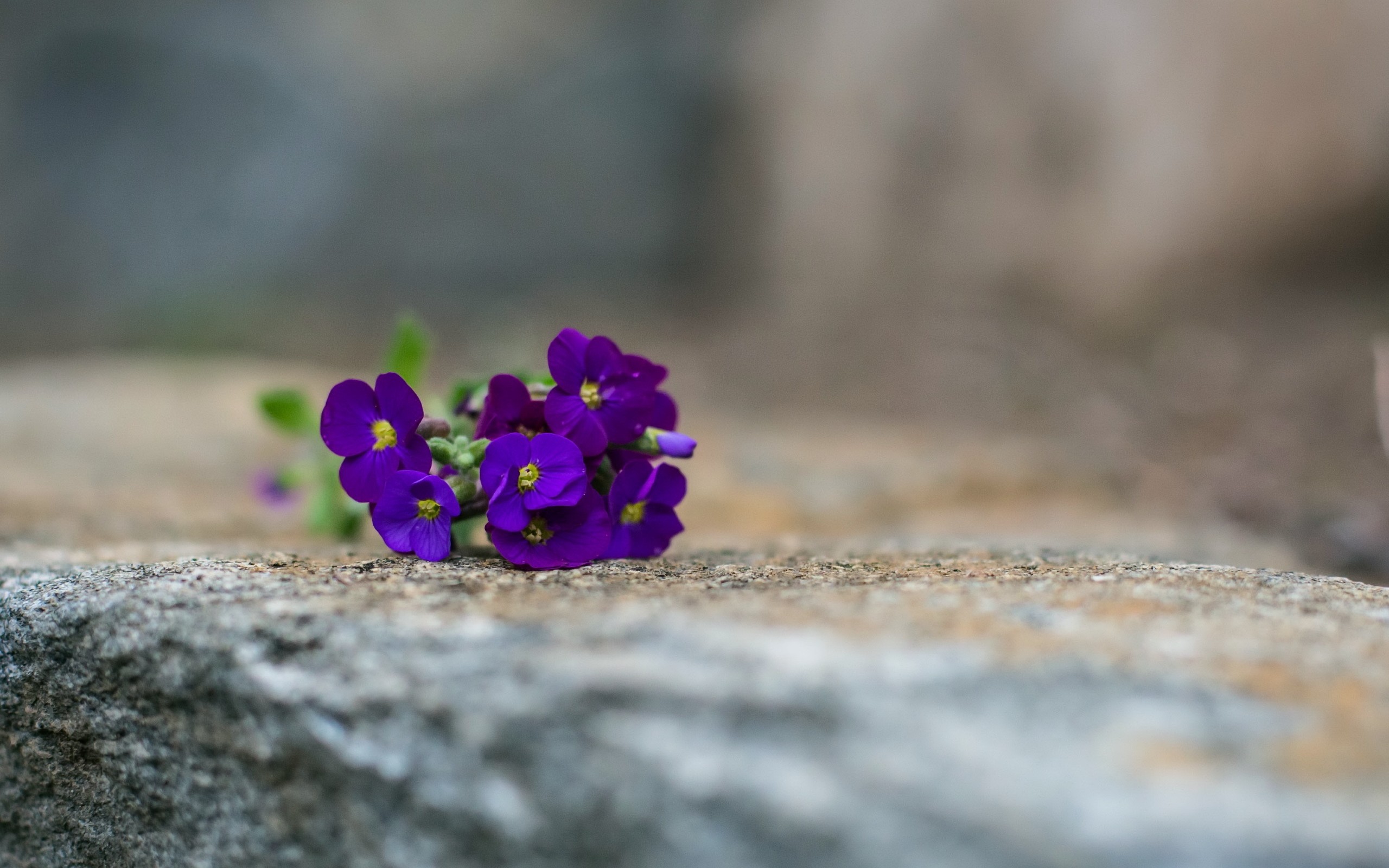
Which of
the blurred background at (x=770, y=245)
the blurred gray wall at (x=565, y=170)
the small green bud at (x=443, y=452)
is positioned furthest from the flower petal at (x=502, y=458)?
the blurred gray wall at (x=565, y=170)

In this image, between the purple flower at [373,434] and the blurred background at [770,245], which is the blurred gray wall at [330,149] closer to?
the blurred background at [770,245]

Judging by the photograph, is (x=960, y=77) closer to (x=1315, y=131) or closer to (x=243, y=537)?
(x=1315, y=131)

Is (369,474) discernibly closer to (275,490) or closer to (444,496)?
(444,496)

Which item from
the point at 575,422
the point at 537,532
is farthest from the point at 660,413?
the point at 537,532

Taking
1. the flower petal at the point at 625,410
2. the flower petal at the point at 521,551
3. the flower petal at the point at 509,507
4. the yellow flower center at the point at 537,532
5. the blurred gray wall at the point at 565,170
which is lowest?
the flower petal at the point at 521,551

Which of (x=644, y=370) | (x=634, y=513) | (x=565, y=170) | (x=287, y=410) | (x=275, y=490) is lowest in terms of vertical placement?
(x=275, y=490)

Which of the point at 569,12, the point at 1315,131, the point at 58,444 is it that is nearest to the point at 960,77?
the point at 1315,131

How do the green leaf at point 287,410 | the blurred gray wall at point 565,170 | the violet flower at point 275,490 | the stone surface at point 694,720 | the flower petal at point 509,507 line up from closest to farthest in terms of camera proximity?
the stone surface at point 694,720 < the flower petal at point 509,507 < the green leaf at point 287,410 < the violet flower at point 275,490 < the blurred gray wall at point 565,170

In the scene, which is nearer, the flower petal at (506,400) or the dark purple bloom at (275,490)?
the flower petal at (506,400)

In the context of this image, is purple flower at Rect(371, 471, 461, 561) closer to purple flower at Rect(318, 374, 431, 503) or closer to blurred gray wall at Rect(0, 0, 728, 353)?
purple flower at Rect(318, 374, 431, 503)
